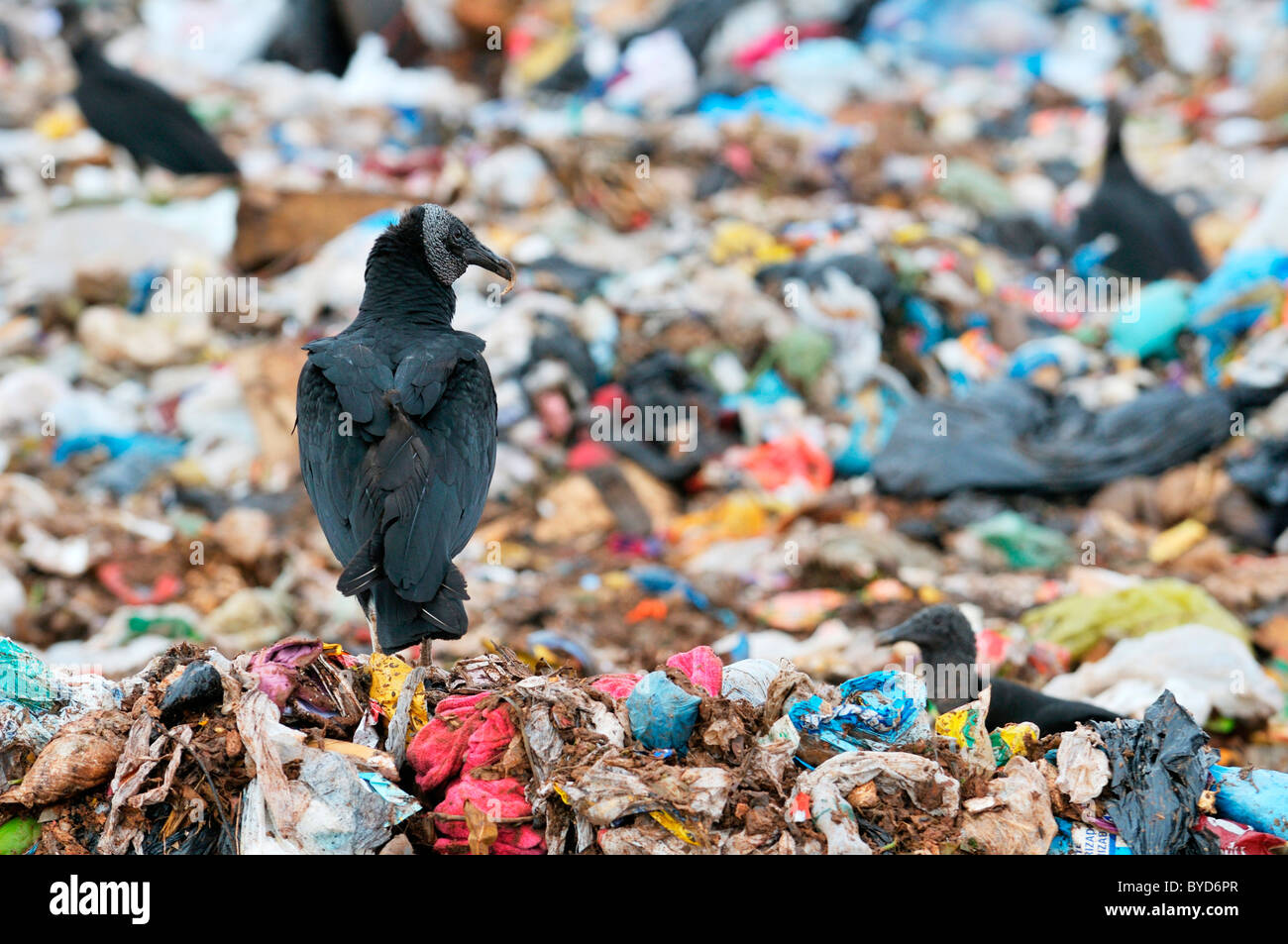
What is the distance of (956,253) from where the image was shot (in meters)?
7.86

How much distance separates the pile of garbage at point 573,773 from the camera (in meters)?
2.20

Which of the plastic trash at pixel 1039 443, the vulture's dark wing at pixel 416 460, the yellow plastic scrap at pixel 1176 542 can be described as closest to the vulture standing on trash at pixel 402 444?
the vulture's dark wing at pixel 416 460

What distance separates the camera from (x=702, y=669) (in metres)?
2.65

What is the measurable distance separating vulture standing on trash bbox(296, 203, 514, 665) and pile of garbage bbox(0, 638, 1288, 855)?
190mm

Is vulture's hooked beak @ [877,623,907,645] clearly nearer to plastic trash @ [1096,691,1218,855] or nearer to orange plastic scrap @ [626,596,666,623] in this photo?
plastic trash @ [1096,691,1218,855]

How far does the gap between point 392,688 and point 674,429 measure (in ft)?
12.7

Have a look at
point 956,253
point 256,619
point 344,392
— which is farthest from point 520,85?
point 344,392

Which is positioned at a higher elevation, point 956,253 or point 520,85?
point 520,85

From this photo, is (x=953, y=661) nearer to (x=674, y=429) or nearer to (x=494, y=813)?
(x=494, y=813)

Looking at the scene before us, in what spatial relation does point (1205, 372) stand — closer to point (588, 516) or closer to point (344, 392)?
point (588, 516)

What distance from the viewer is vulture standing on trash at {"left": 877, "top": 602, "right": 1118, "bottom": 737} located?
297 centimetres

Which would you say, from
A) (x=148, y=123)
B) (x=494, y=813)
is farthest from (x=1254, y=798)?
(x=148, y=123)
